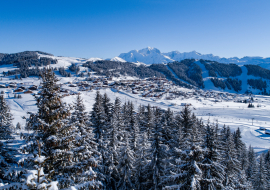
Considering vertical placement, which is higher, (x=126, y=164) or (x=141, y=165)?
(x=141, y=165)

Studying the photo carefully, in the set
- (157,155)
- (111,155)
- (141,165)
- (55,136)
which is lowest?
(141,165)

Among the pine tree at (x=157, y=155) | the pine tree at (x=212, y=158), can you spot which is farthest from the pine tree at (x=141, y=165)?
the pine tree at (x=212, y=158)

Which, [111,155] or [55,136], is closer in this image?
[55,136]

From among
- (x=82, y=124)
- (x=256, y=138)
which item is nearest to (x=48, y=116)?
(x=82, y=124)

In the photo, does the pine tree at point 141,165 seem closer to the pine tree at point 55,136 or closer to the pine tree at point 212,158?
the pine tree at point 212,158

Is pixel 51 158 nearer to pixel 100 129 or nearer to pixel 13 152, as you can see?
pixel 13 152

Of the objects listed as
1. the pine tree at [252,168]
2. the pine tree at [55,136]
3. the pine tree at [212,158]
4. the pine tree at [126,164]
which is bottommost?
the pine tree at [252,168]

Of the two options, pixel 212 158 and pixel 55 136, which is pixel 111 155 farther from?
pixel 55 136

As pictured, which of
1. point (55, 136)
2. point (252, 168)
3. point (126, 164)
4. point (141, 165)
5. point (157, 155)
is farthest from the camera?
point (252, 168)

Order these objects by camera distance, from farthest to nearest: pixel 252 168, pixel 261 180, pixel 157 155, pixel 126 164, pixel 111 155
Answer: pixel 252 168 < pixel 261 180 < pixel 111 155 < pixel 126 164 < pixel 157 155

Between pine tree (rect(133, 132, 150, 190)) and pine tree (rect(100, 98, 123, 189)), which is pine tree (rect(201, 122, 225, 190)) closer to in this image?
pine tree (rect(133, 132, 150, 190))

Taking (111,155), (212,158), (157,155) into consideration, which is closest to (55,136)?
(212,158)

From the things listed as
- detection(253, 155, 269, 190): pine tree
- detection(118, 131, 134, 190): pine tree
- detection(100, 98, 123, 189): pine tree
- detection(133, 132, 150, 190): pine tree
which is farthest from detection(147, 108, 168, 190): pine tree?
detection(253, 155, 269, 190): pine tree
